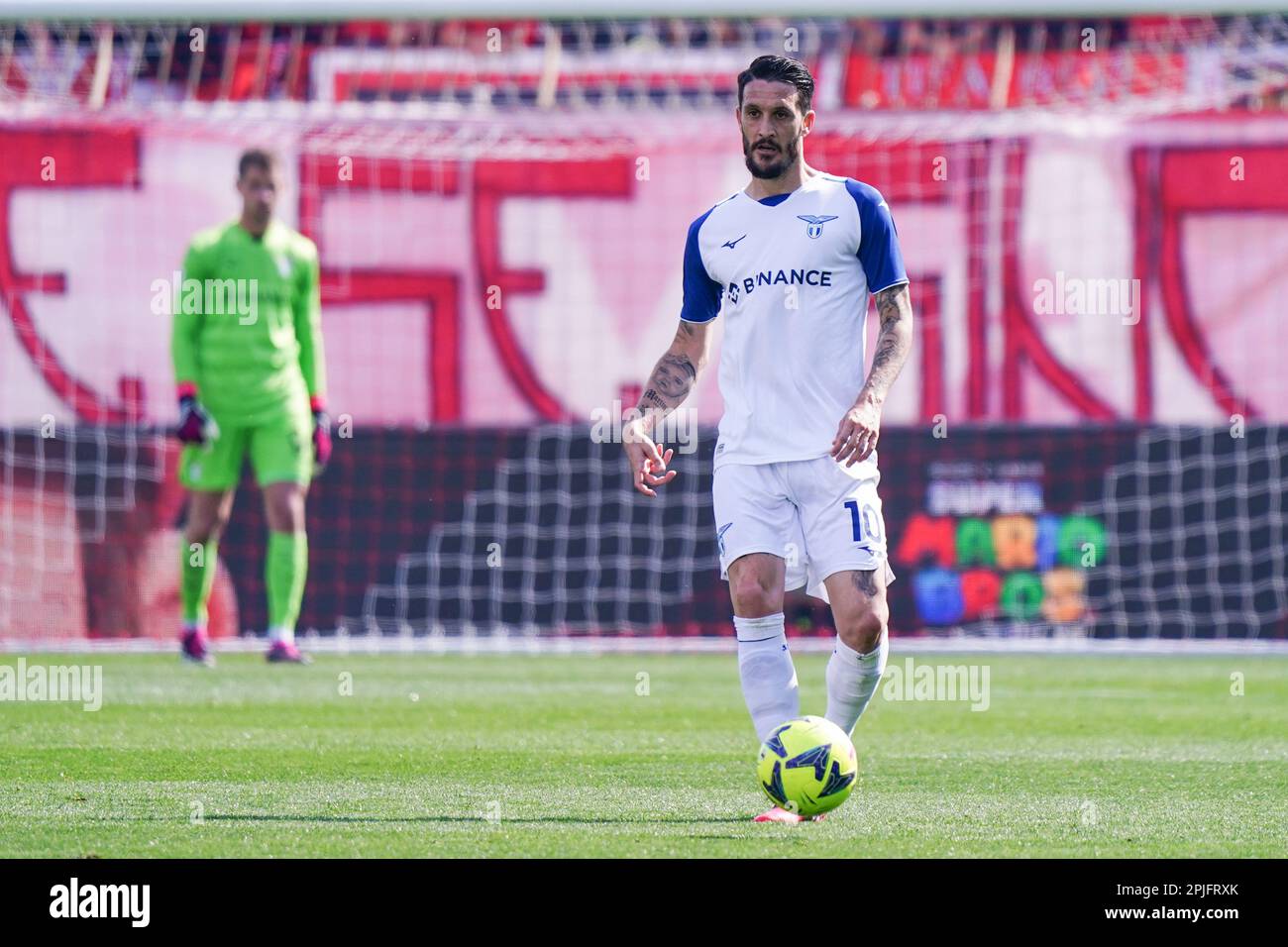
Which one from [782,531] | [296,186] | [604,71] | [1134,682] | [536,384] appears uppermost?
[604,71]

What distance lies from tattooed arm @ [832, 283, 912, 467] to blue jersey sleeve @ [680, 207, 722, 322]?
51 centimetres

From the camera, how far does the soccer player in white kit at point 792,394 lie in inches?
238

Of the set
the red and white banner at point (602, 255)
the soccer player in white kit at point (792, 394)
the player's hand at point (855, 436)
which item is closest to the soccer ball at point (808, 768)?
the soccer player in white kit at point (792, 394)

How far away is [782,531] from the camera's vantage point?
613 centimetres

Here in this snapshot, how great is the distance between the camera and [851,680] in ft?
20.1

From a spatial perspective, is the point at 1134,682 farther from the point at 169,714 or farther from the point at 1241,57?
the point at 1241,57

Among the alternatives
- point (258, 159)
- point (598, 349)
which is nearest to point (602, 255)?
point (598, 349)

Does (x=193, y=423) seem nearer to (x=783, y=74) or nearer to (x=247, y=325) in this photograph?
(x=247, y=325)

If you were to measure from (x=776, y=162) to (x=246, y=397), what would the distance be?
6.00 metres

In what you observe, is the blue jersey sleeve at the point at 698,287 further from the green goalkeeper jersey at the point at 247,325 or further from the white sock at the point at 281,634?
the white sock at the point at 281,634

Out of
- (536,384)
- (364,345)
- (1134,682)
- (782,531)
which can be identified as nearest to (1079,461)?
(1134,682)

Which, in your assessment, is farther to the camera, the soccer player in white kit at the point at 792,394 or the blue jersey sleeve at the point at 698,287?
the blue jersey sleeve at the point at 698,287

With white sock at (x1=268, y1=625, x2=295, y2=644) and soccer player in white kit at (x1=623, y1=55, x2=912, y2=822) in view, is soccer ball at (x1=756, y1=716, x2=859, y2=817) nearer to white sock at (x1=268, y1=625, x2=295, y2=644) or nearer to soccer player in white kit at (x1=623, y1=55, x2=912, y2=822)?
soccer player in white kit at (x1=623, y1=55, x2=912, y2=822)

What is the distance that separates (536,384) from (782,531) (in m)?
9.84
